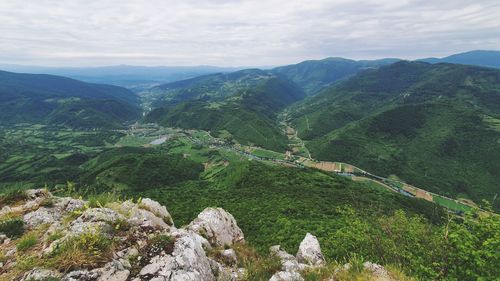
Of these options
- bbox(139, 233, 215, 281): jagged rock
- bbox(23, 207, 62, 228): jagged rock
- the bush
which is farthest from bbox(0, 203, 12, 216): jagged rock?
bbox(139, 233, 215, 281): jagged rock

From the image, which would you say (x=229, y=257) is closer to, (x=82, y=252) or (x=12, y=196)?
(x=82, y=252)

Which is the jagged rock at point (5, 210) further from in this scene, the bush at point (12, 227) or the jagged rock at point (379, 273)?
the jagged rock at point (379, 273)

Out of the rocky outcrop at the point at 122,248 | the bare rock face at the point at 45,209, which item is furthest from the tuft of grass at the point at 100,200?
the bare rock face at the point at 45,209

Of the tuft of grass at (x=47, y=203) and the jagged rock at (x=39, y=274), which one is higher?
the jagged rock at (x=39, y=274)

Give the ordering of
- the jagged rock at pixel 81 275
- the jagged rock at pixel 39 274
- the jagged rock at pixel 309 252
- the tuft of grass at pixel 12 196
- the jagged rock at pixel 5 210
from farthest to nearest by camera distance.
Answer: the jagged rock at pixel 309 252 → the tuft of grass at pixel 12 196 → the jagged rock at pixel 5 210 → the jagged rock at pixel 81 275 → the jagged rock at pixel 39 274

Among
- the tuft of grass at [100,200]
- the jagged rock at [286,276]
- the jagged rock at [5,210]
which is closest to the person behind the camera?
the jagged rock at [286,276]

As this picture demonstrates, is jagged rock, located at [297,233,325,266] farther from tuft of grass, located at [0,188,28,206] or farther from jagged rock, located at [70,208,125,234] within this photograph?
tuft of grass, located at [0,188,28,206]
